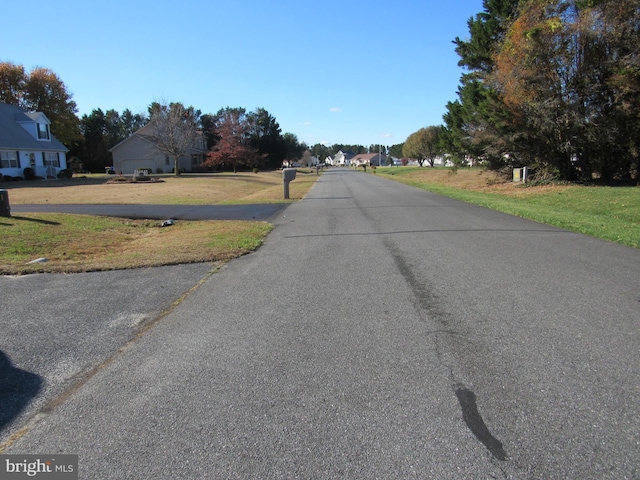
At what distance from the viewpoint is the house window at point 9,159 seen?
35891 millimetres

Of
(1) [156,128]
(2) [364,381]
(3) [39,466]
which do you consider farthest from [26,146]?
(2) [364,381]

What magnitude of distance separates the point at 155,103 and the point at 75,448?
55001 mm

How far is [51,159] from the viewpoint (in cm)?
4309

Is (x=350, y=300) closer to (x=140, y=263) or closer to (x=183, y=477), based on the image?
(x=183, y=477)

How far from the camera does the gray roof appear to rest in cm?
3688

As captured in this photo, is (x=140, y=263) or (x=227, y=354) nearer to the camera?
(x=227, y=354)

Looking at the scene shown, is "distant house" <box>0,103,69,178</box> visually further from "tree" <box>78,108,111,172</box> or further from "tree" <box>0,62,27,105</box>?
"tree" <box>78,108,111,172</box>

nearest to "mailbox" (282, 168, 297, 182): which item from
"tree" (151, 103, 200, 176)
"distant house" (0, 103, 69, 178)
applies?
"distant house" (0, 103, 69, 178)

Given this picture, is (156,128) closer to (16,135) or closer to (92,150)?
(16,135)

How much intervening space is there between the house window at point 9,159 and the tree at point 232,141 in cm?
2885

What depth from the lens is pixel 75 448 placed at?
2781 millimetres

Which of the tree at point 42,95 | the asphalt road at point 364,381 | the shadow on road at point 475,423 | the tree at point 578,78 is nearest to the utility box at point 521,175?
the tree at point 578,78

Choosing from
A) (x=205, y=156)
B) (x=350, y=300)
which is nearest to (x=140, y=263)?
(x=350, y=300)

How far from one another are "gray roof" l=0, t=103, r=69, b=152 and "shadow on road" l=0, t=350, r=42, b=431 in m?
39.4
